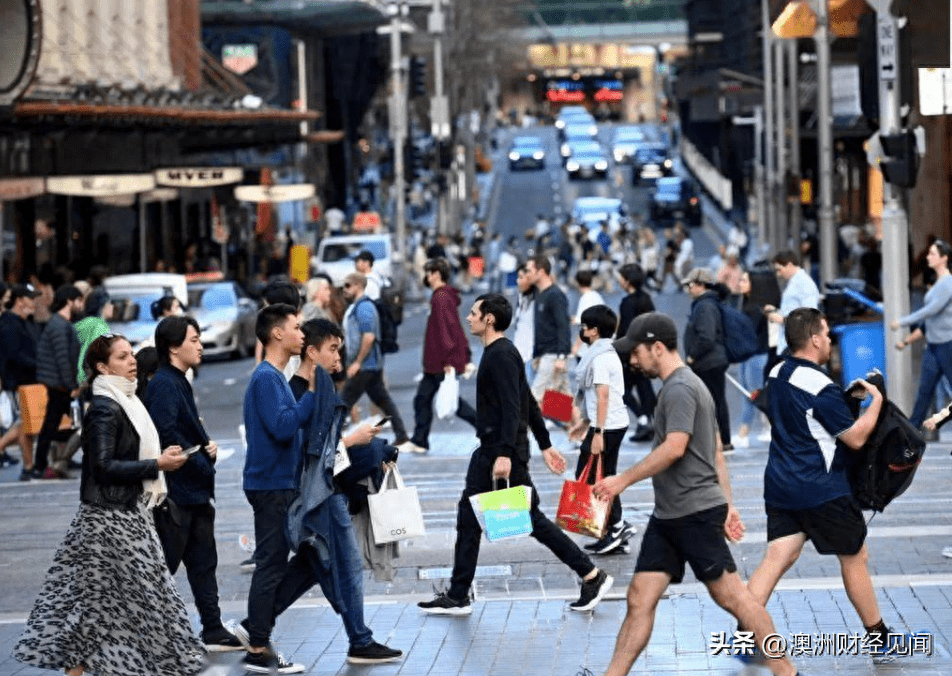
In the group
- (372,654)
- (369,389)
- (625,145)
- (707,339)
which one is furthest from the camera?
(625,145)

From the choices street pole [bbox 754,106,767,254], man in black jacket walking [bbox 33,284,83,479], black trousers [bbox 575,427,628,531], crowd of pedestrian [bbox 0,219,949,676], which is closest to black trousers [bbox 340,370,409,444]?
man in black jacket walking [bbox 33,284,83,479]

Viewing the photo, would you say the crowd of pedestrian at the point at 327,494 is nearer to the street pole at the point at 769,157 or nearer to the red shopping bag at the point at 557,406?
the red shopping bag at the point at 557,406

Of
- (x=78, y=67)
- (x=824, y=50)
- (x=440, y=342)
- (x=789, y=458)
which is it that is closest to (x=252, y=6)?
(x=78, y=67)

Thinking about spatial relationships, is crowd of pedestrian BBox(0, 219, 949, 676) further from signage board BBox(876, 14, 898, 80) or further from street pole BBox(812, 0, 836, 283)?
street pole BBox(812, 0, 836, 283)

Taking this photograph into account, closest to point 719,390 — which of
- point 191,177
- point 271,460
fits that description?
point 271,460

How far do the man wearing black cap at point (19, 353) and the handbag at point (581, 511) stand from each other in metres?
9.10

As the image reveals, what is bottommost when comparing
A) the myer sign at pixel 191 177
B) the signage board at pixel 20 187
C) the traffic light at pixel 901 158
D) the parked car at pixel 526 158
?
the traffic light at pixel 901 158

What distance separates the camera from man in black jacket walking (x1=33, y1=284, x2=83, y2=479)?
1880 cm

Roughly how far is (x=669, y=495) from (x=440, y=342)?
9969 mm

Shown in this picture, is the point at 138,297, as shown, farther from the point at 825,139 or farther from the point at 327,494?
the point at 327,494

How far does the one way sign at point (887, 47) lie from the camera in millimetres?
18156

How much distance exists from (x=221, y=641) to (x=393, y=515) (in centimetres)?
114

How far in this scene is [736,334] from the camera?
61.1 ft

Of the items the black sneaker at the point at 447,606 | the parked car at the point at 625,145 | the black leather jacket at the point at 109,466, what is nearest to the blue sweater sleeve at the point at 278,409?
the black leather jacket at the point at 109,466
